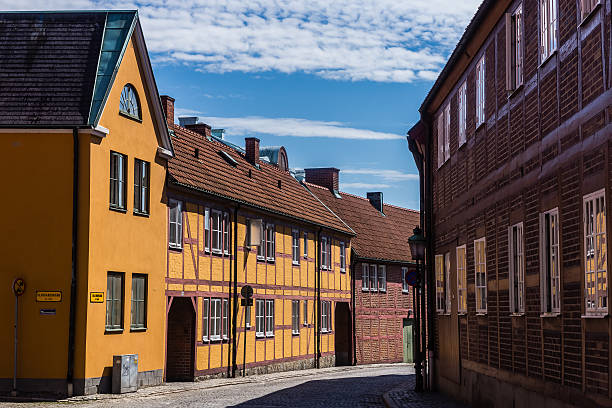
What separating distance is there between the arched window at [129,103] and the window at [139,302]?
4159 mm

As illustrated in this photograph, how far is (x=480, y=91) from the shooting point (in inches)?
727

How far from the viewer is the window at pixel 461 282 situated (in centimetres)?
2036

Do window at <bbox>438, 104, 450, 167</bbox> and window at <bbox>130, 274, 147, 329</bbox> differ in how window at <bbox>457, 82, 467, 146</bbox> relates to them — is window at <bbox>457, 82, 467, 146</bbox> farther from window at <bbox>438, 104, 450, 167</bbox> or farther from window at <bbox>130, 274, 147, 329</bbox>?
window at <bbox>130, 274, 147, 329</bbox>

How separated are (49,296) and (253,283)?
1198cm

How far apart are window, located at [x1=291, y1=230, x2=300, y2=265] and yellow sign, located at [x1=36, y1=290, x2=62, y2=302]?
16.5 metres

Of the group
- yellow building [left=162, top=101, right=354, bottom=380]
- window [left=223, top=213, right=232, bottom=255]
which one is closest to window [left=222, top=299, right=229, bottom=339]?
yellow building [left=162, top=101, right=354, bottom=380]

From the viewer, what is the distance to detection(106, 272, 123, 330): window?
2359 cm

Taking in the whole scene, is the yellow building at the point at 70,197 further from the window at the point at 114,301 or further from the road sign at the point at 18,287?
the road sign at the point at 18,287

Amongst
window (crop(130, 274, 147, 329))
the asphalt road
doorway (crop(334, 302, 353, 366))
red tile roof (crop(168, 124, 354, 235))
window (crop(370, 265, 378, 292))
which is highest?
red tile roof (crop(168, 124, 354, 235))

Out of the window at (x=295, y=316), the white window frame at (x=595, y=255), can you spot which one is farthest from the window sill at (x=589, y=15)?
the window at (x=295, y=316)

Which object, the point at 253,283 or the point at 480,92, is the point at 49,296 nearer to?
the point at 480,92

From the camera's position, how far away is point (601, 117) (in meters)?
10.3

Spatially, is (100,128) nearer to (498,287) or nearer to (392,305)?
(498,287)

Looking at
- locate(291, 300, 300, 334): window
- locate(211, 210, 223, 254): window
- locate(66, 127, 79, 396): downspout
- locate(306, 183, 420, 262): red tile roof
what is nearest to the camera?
locate(66, 127, 79, 396): downspout
